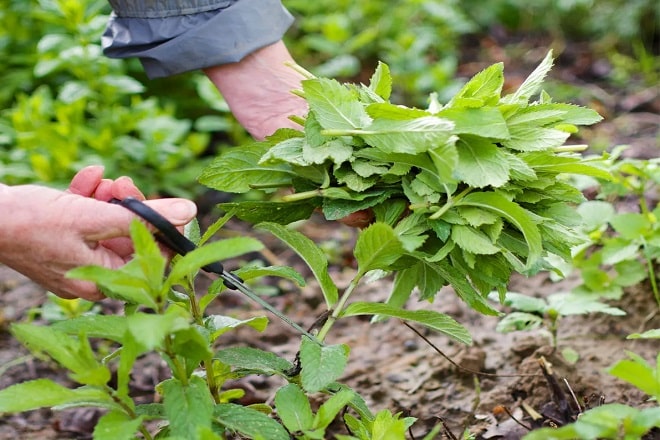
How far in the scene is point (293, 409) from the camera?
4.66ft

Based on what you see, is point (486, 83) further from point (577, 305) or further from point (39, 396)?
point (39, 396)

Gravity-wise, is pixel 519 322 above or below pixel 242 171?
below

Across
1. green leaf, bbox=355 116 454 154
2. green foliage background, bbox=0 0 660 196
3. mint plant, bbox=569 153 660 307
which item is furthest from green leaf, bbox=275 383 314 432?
green foliage background, bbox=0 0 660 196

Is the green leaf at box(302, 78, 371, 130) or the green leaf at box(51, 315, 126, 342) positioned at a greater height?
the green leaf at box(302, 78, 371, 130)

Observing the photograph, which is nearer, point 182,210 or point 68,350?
point 68,350

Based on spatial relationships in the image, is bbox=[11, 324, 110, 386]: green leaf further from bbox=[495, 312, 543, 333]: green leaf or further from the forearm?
bbox=[495, 312, 543, 333]: green leaf

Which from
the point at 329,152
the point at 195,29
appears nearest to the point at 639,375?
the point at 329,152

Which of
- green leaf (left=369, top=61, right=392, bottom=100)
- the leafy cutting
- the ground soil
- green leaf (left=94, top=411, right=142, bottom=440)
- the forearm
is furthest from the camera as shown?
the forearm

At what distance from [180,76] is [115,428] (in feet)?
9.19

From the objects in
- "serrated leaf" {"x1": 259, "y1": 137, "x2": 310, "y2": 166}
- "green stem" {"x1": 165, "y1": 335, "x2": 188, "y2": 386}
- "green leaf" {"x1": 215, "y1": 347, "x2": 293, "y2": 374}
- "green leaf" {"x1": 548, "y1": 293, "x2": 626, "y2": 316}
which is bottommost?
"green leaf" {"x1": 548, "y1": 293, "x2": 626, "y2": 316}

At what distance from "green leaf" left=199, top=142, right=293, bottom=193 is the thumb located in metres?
0.14

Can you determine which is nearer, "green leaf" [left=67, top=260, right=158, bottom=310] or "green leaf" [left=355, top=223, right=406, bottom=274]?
"green leaf" [left=67, top=260, right=158, bottom=310]

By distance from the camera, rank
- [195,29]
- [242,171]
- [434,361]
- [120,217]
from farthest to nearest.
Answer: [434,361], [195,29], [242,171], [120,217]

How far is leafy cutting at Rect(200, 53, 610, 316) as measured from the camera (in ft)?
4.82
